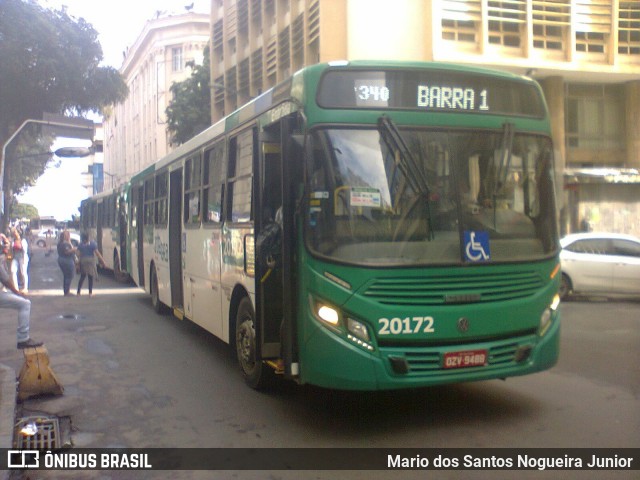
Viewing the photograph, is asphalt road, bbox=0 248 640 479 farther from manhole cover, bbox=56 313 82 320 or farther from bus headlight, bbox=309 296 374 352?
manhole cover, bbox=56 313 82 320

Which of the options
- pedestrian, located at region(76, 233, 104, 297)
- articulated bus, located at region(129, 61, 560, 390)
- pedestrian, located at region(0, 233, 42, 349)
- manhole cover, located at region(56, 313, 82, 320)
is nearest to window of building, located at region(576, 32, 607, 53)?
pedestrian, located at region(76, 233, 104, 297)

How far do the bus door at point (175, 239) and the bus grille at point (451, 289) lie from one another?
20.9ft

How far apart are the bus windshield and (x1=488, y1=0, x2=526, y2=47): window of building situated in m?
20.2

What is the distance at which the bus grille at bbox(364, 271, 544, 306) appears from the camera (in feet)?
19.0

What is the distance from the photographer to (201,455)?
568 cm

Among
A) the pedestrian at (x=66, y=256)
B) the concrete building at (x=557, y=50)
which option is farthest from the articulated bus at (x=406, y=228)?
the concrete building at (x=557, y=50)

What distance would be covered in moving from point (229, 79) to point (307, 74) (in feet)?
112

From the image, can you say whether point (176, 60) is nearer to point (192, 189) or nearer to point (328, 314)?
point (192, 189)

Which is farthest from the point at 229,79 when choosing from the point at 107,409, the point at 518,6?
the point at 107,409

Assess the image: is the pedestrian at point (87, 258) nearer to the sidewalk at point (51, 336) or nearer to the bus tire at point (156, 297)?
the sidewalk at point (51, 336)

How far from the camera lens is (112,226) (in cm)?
2356

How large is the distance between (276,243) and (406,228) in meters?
1.22

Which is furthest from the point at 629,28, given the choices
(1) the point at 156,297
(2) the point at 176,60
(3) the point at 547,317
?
(2) the point at 176,60

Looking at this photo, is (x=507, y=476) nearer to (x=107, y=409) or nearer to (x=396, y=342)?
(x=396, y=342)
